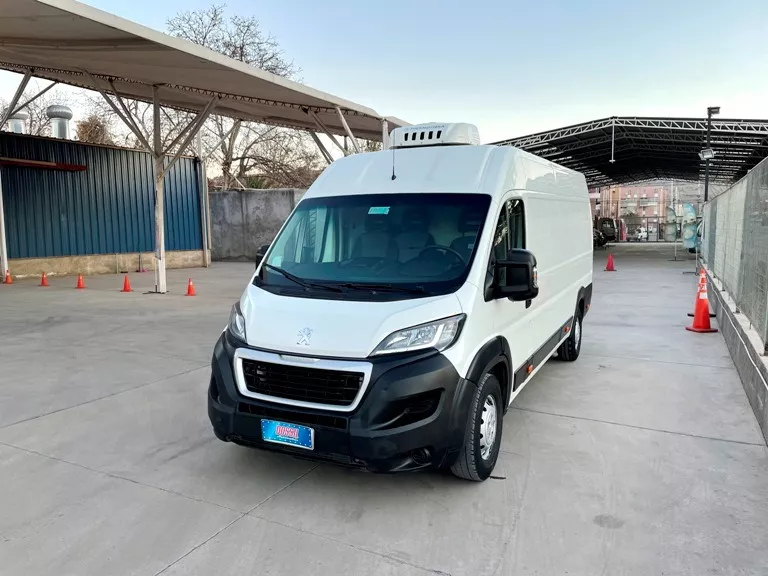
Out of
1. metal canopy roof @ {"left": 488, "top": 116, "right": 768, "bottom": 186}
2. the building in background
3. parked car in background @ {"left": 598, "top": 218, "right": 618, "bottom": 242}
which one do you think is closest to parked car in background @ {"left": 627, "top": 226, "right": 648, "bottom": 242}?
the building in background

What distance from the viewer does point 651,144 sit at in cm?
3097

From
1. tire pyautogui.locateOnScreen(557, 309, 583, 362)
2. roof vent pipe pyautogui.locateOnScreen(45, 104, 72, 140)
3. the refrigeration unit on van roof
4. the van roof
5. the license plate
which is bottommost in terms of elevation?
tire pyautogui.locateOnScreen(557, 309, 583, 362)

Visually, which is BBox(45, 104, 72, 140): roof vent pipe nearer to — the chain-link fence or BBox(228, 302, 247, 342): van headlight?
BBox(228, 302, 247, 342): van headlight

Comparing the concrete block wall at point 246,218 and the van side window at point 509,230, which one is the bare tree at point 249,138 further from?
the van side window at point 509,230

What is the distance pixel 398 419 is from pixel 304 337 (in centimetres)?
73

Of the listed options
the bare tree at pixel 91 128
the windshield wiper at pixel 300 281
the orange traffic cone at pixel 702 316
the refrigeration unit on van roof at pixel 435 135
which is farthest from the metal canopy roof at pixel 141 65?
the bare tree at pixel 91 128

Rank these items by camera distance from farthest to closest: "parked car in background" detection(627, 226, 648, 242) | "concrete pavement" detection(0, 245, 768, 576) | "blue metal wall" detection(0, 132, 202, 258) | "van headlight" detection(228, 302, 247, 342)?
"parked car in background" detection(627, 226, 648, 242) < "blue metal wall" detection(0, 132, 202, 258) < "van headlight" detection(228, 302, 247, 342) < "concrete pavement" detection(0, 245, 768, 576)

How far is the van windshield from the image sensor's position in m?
3.74

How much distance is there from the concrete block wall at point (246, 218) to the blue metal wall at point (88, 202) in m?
3.13

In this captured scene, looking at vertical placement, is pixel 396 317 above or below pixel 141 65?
below

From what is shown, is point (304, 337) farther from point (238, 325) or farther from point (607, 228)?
point (607, 228)

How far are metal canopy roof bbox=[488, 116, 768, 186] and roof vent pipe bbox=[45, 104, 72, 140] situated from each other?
17037 mm

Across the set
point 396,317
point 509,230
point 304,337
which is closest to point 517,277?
point 509,230

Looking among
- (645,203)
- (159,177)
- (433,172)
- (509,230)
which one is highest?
(645,203)
